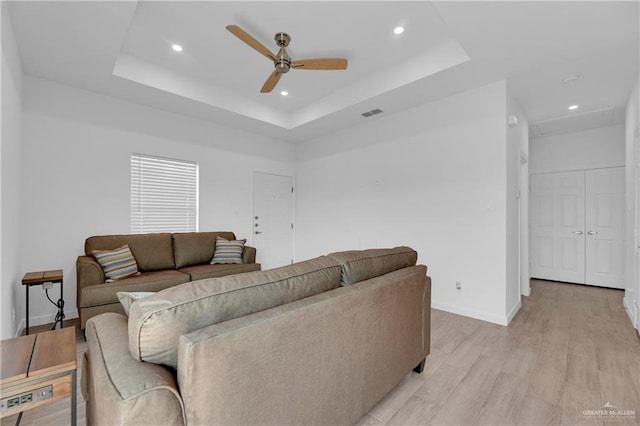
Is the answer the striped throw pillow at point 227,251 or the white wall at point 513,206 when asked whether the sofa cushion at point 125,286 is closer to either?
the striped throw pillow at point 227,251

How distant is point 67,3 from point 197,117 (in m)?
2.19

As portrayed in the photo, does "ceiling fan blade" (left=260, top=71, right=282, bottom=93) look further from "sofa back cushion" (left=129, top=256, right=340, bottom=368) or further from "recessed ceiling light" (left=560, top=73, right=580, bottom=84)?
"recessed ceiling light" (left=560, top=73, right=580, bottom=84)

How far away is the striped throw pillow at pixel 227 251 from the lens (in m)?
3.88

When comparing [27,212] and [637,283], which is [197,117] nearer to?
[27,212]

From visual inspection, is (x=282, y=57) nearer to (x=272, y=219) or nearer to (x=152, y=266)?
(x=152, y=266)

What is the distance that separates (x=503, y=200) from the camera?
122 inches

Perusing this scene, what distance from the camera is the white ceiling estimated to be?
220 centimetres

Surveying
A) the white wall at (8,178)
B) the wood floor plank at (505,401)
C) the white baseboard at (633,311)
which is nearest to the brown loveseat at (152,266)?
the white wall at (8,178)

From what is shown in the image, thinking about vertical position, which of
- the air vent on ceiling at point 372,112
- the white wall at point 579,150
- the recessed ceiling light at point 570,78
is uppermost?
the recessed ceiling light at point 570,78

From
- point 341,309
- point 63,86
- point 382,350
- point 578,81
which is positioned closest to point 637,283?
point 578,81

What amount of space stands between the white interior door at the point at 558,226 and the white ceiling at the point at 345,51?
4.08ft

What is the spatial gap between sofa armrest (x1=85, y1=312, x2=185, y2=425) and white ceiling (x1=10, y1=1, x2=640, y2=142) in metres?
2.39

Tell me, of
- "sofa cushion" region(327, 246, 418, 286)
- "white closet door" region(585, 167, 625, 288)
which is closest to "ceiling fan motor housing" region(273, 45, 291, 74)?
"sofa cushion" region(327, 246, 418, 286)

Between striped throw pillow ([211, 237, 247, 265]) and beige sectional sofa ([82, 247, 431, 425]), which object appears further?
striped throw pillow ([211, 237, 247, 265])
